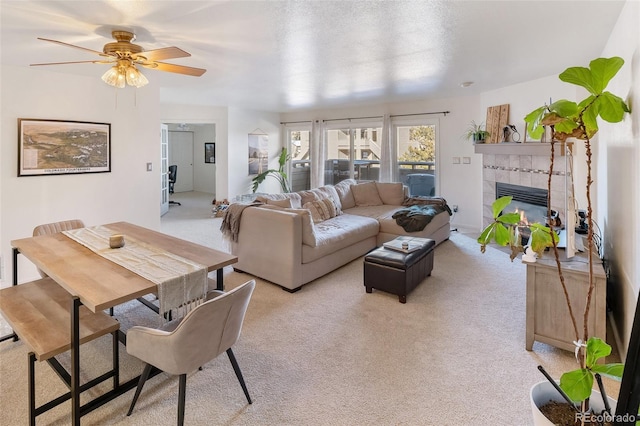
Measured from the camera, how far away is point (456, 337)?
2607mm

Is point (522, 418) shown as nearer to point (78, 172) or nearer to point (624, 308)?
point (624, 308)

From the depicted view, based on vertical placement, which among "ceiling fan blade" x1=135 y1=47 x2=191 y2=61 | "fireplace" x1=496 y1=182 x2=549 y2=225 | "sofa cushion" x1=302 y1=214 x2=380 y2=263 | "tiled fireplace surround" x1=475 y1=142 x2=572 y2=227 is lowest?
"sofa cushion" x1=302 y1=214 x2=380 y2=263

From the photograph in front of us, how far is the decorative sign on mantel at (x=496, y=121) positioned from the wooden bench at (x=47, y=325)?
5518 millimetres

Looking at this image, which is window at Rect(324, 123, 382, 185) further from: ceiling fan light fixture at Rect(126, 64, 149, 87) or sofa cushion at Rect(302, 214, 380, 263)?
ceiling fan light fixture at Rect(126, 64, 149, 87)

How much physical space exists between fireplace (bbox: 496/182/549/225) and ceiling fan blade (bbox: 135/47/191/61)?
4559 mm

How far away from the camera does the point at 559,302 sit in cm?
231

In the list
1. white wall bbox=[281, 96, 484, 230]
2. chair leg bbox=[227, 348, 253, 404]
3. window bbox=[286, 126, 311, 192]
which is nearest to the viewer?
chair leg bbox=[227, 348, 253, 404]

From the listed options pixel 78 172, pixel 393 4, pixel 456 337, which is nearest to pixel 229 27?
pixel 393 4

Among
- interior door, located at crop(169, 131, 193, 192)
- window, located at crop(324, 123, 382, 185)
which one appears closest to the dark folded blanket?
window, located at crop(324, 123, 382, 185)

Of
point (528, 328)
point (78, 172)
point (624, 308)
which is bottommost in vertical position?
point (528, 328)

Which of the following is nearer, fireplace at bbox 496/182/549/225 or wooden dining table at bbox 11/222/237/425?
wooden dining table at bbox 11/222/237/425

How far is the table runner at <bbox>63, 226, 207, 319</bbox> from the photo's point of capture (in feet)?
5.99

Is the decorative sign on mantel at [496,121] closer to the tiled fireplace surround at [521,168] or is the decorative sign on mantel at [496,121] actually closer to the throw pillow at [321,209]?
the tiled fireplace surround at [521,168]

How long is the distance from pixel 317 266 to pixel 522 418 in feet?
7.48
